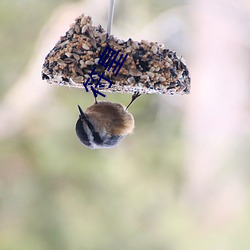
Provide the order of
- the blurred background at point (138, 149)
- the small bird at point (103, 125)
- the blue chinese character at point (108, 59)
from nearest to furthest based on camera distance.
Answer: the blue chinese character at point (108, 59) < the small bird at point (103, 125) < the blurred background at point (138, 149)

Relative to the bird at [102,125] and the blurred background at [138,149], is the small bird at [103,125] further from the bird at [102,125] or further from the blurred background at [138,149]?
the blurred background at [138,149]

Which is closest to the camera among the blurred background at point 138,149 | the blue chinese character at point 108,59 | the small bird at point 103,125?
the blue chinese character at point 108,59

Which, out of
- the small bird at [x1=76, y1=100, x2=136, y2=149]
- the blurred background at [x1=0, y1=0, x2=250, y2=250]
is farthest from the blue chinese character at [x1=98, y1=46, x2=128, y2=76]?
the blurred background at [x1=0, y1=0, x2=250, y2=250]

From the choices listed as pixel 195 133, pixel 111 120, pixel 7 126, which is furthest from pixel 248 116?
pixel 111 120

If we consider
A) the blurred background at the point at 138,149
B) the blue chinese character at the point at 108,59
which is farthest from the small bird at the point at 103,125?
the blurred background at the point at 138,149

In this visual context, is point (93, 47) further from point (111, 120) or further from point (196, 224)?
point (196, 224)

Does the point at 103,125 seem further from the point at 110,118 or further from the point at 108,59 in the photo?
the point at 108,59

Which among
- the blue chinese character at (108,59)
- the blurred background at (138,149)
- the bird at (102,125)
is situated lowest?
the blue chinese character at (108,59)
